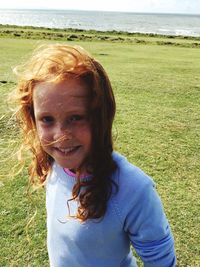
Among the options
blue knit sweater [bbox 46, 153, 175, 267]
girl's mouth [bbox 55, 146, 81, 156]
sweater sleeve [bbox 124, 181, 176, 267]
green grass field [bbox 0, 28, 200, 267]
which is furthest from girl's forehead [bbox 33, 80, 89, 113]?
green grass field [bbox 0, 28, 200, 267]

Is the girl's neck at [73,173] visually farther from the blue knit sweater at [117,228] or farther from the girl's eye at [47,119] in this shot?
the girl's eye at [47,119]

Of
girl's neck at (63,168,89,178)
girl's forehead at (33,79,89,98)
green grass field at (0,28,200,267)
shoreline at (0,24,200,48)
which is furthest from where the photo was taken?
shoreline at (0,24,200,48)

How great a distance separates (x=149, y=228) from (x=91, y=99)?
0.53 metres

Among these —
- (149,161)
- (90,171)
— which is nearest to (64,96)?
(90,171)

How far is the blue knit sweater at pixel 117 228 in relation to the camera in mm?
1453

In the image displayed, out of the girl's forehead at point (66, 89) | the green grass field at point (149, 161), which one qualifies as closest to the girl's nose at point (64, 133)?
the girl's forehead at point (66, 89)

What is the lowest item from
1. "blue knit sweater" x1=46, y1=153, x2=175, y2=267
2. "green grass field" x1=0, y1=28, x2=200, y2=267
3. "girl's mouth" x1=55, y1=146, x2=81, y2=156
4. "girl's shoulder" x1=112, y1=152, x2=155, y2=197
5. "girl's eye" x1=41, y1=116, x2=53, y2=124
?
"green grass field" x1=0, y1=28, x2=200, y2=267

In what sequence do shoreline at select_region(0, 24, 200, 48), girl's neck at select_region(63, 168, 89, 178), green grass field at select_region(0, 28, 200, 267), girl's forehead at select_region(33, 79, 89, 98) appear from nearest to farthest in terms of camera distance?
girl's forehead at select_region(33, 79, 89, 98)
girl's neck at select_region(63, 168, 89, 178)
green grass field at select_region(0, 28, 200, 267)
shoreline at select_region(0, 24, 200, 48)

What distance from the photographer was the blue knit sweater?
1453 millimetres

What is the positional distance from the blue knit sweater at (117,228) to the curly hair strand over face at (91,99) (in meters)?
→ 0.04

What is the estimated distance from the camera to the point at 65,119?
4.83ft

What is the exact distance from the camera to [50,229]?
1718 millimetres

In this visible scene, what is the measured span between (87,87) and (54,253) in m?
0.78

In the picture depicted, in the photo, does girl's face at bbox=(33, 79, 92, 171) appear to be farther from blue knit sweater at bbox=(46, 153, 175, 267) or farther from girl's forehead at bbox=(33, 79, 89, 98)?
blue knit sweater at bbox=(46, 153, 175, 267)
